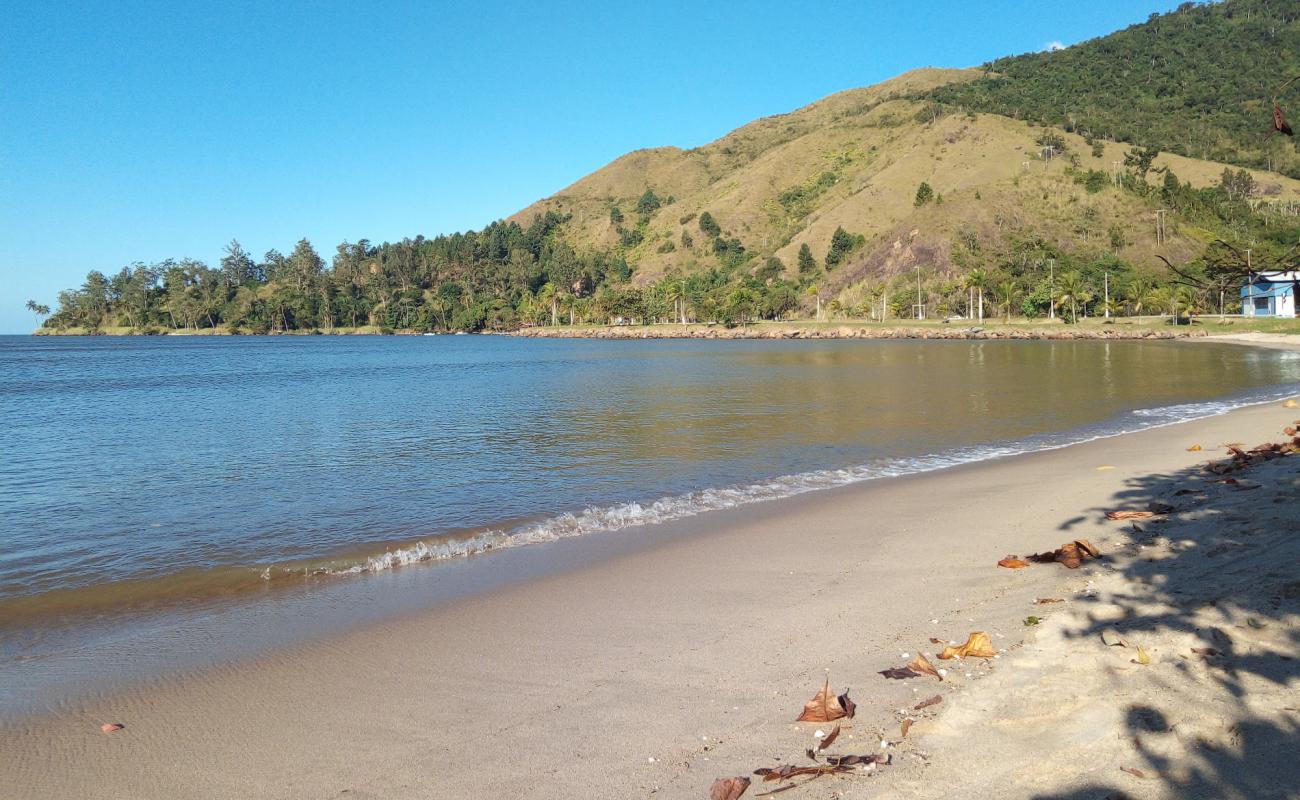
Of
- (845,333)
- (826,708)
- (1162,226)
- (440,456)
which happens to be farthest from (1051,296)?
(826,708)

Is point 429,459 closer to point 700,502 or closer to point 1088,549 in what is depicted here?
point 700,502

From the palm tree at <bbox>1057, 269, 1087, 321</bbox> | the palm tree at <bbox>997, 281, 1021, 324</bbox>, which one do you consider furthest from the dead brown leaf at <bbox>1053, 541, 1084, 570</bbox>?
the palm tree at <bbox>997, 281, 1021, 324</bbox>

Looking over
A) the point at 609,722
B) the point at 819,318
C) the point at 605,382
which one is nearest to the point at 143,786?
the point at 609,722

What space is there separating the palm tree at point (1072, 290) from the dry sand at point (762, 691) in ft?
321

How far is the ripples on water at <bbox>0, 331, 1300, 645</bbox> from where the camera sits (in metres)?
10.4

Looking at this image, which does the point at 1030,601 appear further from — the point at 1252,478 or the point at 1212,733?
the point at 1252,478


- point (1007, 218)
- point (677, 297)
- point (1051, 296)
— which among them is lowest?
point (1051, 296)

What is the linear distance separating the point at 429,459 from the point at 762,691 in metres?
13.6

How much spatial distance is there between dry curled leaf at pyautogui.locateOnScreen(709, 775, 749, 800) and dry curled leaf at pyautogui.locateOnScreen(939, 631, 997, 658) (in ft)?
6.86

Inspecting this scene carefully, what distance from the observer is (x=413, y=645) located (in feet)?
22.5

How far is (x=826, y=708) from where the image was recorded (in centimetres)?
491

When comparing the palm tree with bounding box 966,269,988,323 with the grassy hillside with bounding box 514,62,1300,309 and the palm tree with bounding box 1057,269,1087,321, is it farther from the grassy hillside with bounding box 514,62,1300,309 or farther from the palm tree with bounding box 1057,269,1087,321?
the grassy hillside with bounding box 514,62,1300,309

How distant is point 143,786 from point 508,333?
194895mm

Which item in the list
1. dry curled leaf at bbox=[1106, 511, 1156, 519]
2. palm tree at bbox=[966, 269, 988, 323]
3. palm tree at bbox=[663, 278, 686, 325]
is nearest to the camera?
dry curled leaf at bbox=[1106, 511, 1156, 519]
